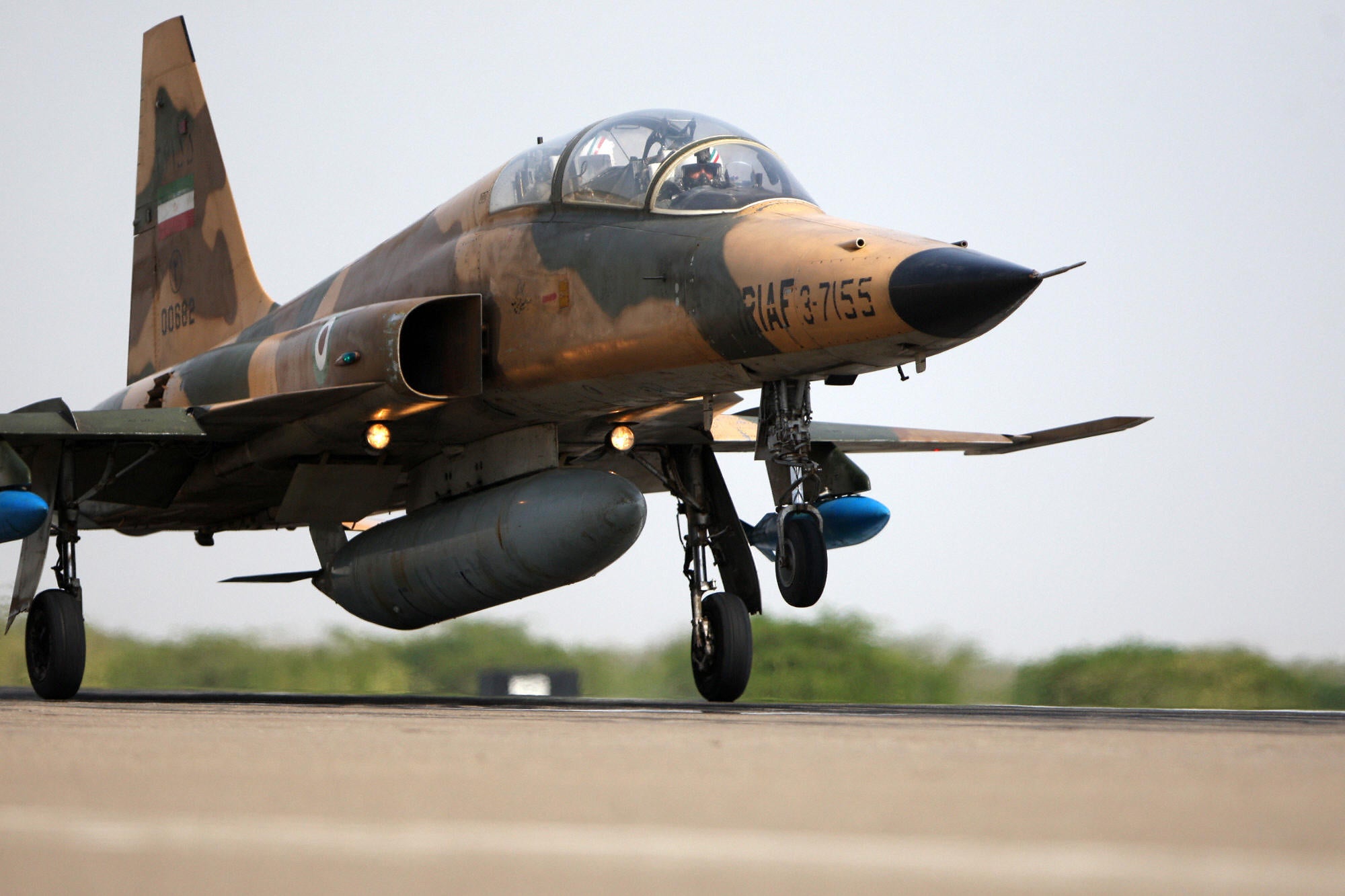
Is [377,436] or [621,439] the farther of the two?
[621,439]

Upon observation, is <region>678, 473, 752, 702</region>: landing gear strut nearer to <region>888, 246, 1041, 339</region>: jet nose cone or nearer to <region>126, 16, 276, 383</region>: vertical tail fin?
<region>888, 246, 1041, 339</region>: jet nose cone

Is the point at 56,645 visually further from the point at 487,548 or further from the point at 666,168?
the point at 666,168

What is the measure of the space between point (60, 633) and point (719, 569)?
15.0 ft

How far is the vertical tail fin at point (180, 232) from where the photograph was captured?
44.5 ft

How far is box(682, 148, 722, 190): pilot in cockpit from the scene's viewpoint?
8195mm

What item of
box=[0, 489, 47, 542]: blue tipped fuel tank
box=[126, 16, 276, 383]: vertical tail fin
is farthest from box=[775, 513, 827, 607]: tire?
box=[126, 16, 276, 383]: vertical tail fin

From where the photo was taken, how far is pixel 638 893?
6.10 ft

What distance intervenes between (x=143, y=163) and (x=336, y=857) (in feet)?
46.0

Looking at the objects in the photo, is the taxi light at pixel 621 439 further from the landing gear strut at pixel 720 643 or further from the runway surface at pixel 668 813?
the runway surface at pixel 668 813

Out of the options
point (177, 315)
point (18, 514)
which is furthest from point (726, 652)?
point (177, 315)

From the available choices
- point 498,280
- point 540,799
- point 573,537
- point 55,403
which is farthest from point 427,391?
point 540,799

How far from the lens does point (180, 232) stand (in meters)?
14.2

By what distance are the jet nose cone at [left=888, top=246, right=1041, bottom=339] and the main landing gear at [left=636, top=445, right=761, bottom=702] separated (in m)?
3.34

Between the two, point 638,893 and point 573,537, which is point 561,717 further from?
point 638,893
